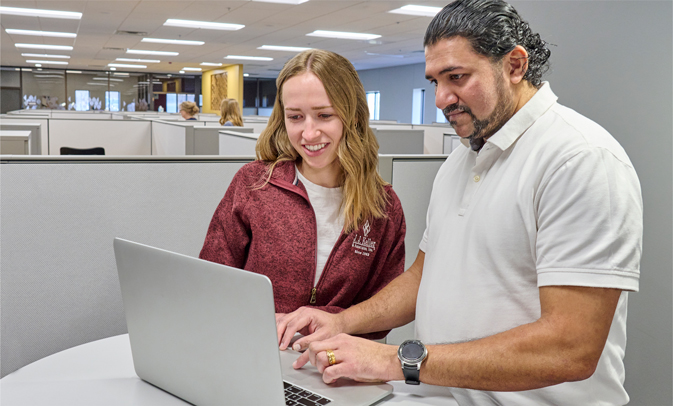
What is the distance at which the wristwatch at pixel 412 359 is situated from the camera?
857mm

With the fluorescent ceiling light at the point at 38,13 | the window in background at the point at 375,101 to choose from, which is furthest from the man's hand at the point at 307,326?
the window in background at the point at 375,101

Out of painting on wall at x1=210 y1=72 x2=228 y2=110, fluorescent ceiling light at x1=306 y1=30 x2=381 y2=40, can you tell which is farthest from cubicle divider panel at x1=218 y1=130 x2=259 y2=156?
painting on wall at x1=210 y1=72 x2=228 y2=110

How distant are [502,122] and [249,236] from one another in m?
0.63

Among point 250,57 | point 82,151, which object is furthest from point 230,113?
point 250,57

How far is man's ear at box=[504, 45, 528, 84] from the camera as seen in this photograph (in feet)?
3.11

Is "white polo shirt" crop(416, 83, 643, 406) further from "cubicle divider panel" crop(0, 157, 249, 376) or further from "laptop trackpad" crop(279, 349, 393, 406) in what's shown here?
"cubicle divider panel" crop(0, 157, 249, 376)

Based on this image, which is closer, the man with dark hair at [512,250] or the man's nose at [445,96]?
the man with dark hair at [512,250]

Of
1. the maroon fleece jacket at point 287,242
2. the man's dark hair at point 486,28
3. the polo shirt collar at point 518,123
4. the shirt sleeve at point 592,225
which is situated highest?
the man's dark hair at point 486,28

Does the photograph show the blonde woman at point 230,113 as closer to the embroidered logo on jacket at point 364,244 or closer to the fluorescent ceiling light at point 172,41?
the embroidered logo on jacket at point 364,244

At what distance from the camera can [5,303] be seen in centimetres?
152

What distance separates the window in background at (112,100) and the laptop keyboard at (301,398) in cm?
2182

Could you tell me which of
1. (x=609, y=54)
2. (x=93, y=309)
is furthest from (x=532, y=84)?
(x=93, y=309)

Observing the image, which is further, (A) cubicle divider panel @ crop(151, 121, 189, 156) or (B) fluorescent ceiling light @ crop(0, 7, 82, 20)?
(B) fluorescent ceiling light @ crop(0, 7, 82, 20)

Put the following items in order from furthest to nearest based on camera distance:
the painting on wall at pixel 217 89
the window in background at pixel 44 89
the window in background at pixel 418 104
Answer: the window in background at pixel 44 89
the painting on wall at pixel 217 89
the window in background at pixel 418 104
